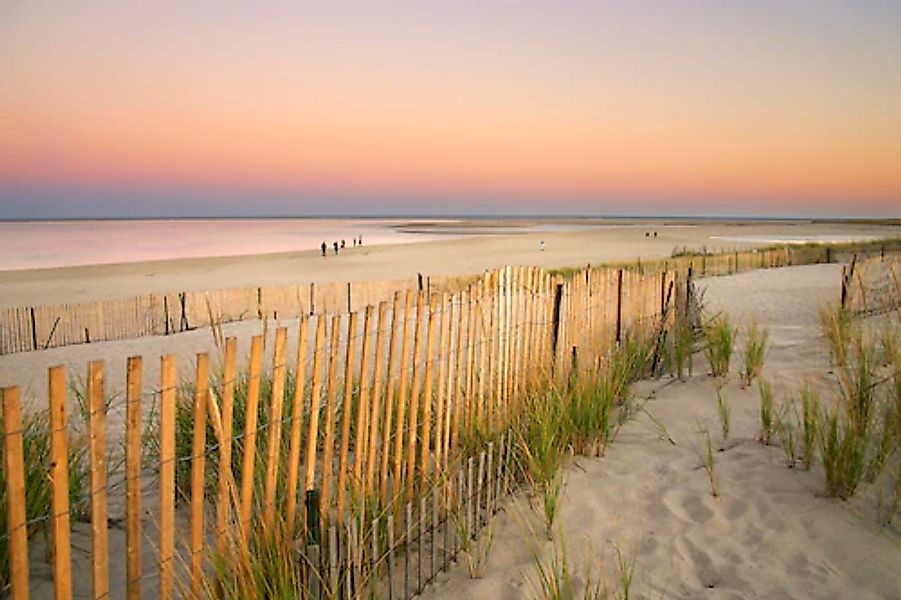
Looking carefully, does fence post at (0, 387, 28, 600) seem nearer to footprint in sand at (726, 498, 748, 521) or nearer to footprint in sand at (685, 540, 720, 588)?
footprint in sand at (685, 540, 720, 588)

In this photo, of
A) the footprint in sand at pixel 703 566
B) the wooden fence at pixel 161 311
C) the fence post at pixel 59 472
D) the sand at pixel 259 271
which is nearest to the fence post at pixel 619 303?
the footprint in sand at pixel 703 566

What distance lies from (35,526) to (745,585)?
11.4 feet

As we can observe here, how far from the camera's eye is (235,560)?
97.1 inches

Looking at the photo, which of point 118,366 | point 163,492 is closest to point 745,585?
point 163,492

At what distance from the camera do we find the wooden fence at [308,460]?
6.70ft

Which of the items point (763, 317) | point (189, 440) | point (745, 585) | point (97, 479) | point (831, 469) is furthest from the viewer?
point (763, 317)

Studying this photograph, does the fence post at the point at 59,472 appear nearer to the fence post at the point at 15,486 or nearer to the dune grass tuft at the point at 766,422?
the fence post at the point at 15,486

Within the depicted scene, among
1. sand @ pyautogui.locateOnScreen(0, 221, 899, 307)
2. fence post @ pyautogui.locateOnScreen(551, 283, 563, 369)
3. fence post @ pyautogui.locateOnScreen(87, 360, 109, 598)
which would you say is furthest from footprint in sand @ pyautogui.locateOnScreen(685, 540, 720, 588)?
sand @ pyautogui.locateOnScreen(0, 221, 899, 307)

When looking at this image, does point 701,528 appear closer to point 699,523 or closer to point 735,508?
point 699,523

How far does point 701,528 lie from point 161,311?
35.3 feet

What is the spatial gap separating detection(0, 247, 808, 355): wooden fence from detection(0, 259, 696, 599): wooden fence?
3.96 metres

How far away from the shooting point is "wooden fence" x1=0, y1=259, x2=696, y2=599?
2043 millimetres

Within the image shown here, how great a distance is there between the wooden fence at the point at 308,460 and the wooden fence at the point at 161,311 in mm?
3962

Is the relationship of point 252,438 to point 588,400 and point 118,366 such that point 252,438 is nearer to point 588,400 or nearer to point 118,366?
point 588,400
